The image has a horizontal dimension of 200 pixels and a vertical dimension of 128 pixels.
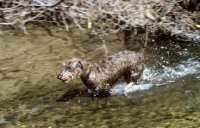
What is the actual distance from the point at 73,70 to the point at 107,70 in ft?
2.45

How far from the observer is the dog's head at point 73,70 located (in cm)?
515

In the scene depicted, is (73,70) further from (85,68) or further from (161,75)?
(161,75)

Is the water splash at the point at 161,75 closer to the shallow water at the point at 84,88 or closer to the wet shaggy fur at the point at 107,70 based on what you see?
the shallow water at the point at 84,88

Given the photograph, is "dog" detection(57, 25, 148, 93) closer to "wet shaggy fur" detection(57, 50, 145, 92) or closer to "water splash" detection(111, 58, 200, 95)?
"wet shaggy fur" detection(57, 50, 145, 92)

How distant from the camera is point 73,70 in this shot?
524 cm

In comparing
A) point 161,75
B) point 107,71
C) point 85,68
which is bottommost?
point 161,75

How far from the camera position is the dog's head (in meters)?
5.15

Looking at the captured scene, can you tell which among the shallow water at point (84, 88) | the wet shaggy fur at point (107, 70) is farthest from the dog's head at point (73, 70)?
the shallow water at point (84, 88)

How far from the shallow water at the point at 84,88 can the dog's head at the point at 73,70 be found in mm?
433

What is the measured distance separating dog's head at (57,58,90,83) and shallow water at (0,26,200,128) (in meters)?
0.43

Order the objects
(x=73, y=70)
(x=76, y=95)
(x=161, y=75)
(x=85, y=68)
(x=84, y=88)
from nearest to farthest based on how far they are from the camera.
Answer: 1. (x=73, y=70)
2. (x=85, y=68)
3. (x=76, y=95)
4. (x=84, y=88)
5. (x=161, y=75)

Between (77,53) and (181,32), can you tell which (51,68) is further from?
(181,32)

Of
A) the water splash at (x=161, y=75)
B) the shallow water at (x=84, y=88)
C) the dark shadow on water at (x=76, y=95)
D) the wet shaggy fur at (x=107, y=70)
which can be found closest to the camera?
the shallow water at (x=84, y=88)

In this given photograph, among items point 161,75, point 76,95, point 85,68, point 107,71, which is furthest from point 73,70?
point 161,75
